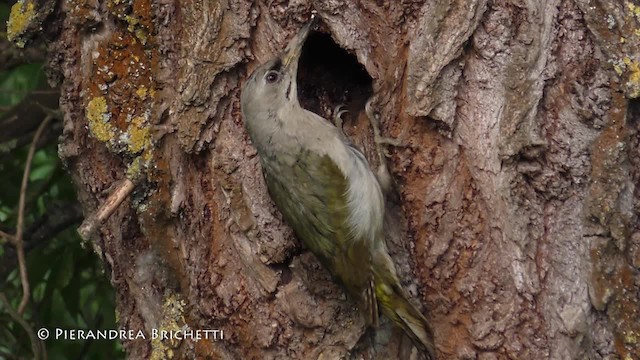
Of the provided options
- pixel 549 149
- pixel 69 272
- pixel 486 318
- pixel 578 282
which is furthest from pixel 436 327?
pixel 69 272

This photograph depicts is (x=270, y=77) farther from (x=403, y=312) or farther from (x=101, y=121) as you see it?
(x=403, y=312)

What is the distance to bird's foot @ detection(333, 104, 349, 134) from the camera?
3504mm

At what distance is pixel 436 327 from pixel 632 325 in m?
0.63

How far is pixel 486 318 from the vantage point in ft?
9.80

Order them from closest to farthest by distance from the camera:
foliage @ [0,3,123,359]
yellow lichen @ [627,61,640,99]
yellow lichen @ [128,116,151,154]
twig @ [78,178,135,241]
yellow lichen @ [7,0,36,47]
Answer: yellow lichen @ [627,61,640,99], twig @ [78,178,135,241], yellow lichen @ [128,116,151,154], yellow lichen @ [7,0,36,47], foliage @ [0,3,123,359]

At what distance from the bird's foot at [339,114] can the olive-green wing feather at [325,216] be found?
0.51 feet

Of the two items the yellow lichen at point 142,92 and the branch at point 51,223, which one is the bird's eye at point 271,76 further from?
the branch at point 51,223

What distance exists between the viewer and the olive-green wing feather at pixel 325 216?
319 centimetres

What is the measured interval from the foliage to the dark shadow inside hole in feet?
4.39

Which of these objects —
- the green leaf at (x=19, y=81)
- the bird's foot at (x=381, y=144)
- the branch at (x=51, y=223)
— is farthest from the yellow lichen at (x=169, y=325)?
the green leaf at (x=19, y=81)

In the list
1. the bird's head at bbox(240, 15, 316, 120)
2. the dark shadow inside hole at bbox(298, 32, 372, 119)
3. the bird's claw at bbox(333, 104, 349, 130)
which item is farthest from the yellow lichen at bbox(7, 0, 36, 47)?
the bird's claw at bbox(333, 104, 349, 130)

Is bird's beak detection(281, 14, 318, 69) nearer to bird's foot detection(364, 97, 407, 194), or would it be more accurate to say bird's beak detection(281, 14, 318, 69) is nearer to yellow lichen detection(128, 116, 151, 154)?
bird's foot detection(364, 97, 407, 194)

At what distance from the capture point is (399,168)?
3123mm

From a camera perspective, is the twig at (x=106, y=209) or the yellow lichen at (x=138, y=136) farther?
the yellow lichen at (x=138, y=136)
